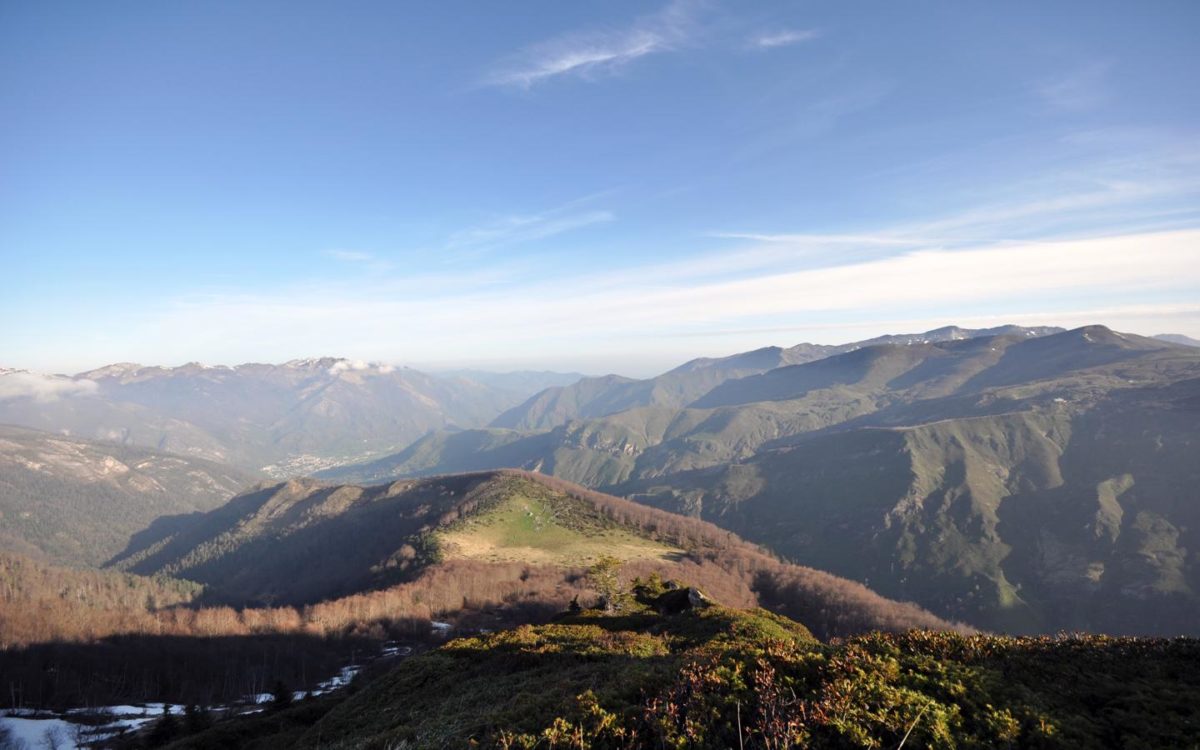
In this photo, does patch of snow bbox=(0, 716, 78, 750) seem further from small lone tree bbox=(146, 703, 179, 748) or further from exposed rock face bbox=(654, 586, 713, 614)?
exposed rock face bbox=(654, 586, 713, 614)

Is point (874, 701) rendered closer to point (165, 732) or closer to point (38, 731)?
point (165, 732)

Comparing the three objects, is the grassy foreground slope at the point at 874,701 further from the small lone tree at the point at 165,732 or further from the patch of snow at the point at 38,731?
the patch of snow at the point at 38,731

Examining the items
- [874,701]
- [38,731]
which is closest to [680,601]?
[874,701]

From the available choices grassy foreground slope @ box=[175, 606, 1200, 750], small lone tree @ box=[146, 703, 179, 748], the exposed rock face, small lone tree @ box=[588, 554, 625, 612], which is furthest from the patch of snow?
grassy foreground slope @ box=[175, 606, 1200, 750]

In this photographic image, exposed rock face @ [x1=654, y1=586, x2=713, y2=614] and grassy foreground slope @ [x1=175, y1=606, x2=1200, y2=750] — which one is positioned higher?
grassy foreground slope @ [x1=175, y1=606, x2=1200, y2=750]

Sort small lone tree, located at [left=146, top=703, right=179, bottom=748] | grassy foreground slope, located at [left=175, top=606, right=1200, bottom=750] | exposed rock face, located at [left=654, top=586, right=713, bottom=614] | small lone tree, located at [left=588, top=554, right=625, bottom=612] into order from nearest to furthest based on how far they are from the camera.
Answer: grassy foreground slope, located at [left=175, top=606, right=1200, bottom=750] < exposed rock face, located at [left=654, top=586, right=713, bottom=614] < small lone tree, located at [left=146, top=703, right=179, bottom=748] < small lone tree, located at [left=588, top=554, right=625, bottom=612]

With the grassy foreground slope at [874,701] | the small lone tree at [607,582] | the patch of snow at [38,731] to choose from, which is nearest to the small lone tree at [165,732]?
the patch of snow at [38,731]

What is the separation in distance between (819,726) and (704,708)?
3033mm

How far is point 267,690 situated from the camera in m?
118

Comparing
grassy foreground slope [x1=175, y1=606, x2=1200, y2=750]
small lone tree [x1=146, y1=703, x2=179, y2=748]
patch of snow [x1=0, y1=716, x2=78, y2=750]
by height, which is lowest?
patch of snow [x1=0, y1=716, x2=78, y2=750]

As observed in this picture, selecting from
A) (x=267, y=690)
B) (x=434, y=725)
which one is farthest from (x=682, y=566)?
A: (x=434, y=725)

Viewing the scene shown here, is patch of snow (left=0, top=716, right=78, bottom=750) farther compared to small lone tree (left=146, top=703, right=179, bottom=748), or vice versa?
patch of snow (left=0, top=716, right=78, bottom=750)

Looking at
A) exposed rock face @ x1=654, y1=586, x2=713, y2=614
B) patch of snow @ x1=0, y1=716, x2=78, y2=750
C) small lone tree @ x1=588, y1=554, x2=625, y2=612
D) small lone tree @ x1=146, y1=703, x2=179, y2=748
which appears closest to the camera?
exposed rock face @ x1=654, y1=586, x2=713, y2=614

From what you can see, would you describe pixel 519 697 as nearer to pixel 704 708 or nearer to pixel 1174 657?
pixel 704 708
